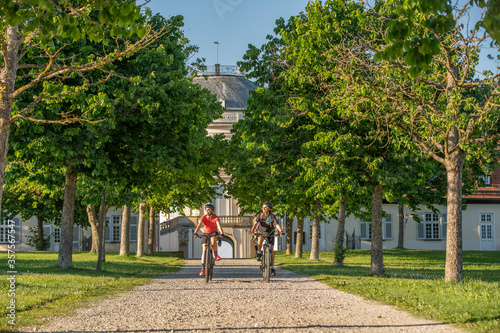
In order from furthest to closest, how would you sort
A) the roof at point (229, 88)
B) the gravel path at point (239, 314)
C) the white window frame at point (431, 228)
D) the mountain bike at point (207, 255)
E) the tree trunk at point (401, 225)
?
the roof at point (229, 88) < the white window frame at point (431, 228) < the tree trunk at point (401, 225) < the mountain bike at point (207, 255) < the gravel path at point (239, 314)

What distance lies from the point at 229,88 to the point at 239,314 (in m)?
53.9

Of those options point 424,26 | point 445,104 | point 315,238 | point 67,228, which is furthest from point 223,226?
point 424,26

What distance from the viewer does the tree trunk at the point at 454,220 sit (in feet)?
41.1

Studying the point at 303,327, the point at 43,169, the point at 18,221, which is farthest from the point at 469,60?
the point at 18,221

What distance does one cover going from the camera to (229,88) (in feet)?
201

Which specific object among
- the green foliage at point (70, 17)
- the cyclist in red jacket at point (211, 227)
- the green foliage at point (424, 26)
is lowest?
the cyclist in red jacket at point (211, 227)

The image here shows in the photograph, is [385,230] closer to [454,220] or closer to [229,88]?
[229,88]

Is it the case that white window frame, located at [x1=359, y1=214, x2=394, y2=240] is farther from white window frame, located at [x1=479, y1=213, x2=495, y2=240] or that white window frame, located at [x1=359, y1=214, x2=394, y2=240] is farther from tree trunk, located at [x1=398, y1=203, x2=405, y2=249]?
tree trunk, located at [x1=398, y1=203, x2=405, y2=249]

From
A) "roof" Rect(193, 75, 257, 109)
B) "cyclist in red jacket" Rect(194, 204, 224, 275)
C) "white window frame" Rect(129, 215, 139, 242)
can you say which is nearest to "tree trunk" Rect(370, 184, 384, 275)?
"cyclist in red jacket" Rect(194, 204, 224, 275)

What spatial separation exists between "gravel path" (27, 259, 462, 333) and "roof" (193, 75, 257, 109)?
48320mm

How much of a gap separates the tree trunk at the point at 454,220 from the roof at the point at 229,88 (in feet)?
152

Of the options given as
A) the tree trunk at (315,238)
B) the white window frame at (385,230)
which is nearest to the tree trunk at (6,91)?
the tree trunk at (315,238)

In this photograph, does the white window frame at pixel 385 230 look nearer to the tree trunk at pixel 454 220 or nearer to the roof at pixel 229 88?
the roof at pixel 229 88

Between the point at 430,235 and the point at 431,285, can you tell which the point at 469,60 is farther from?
the point at 430,235
